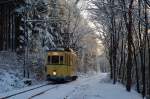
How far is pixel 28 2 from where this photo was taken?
4728 cm

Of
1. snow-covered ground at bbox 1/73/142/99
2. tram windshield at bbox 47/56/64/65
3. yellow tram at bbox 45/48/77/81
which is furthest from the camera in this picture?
tram windshield at bbox 47/56/64/65

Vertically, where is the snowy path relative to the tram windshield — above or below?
below

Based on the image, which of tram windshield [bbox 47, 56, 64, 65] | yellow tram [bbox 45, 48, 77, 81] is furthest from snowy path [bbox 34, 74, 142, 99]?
tram windshield [bbox 47, 56, 64, 65]

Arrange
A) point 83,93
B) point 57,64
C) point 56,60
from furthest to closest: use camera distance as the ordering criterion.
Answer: point 56,60 < point 57,64 < point 83,93

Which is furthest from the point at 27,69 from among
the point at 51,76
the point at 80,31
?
the point at 80,31

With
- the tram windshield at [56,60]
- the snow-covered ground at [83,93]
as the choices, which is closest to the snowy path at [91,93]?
the snow-covered ground at [83,93]

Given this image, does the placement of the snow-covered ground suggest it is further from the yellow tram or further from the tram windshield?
the tram windshield

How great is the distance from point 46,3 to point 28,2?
673cm

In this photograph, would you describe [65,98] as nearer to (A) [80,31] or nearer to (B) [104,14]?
(B) [104,14]

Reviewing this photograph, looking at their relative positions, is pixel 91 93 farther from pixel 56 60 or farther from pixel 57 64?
pixel 56 60

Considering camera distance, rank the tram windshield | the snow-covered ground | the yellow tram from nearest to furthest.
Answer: the snow-covered ground → the yellow tram → the tram windshield

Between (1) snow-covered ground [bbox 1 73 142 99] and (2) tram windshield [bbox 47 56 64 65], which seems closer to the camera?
(1) snow-covered ground [bbox 1 73 142 99]

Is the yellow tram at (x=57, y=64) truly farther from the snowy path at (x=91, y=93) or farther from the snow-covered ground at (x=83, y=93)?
the snowy path at (x=91, y=93)

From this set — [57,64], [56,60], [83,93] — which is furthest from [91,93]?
[56,60]
